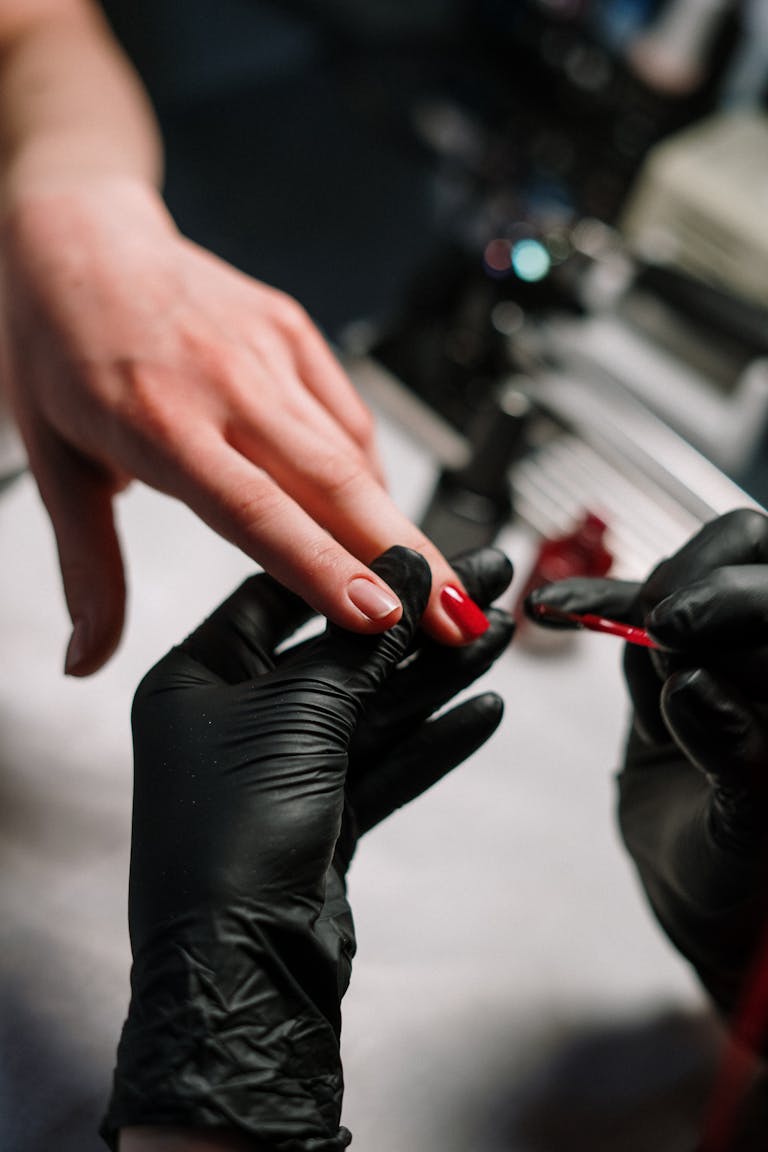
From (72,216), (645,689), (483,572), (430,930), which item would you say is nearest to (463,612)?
(483,572)

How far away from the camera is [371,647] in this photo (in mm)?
679

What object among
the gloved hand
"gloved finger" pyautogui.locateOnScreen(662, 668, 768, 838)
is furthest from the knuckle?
"gloved finger" pyautogui.locateOnScreen(662, 668, 768, 838)

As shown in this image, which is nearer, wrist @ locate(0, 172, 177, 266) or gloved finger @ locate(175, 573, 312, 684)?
gloved finger @ locate(175, 573, 312, 684)

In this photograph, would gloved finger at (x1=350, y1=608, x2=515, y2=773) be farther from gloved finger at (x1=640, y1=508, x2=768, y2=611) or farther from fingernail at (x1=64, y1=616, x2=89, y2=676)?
fingernail at (x1=64, y1=616, x2=89, y2=676)

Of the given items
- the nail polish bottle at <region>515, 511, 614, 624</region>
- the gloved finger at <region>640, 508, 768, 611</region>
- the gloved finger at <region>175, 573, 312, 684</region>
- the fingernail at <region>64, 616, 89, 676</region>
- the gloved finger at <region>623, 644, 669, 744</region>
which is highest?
the gloved finger at <region>640, 508, 768, 611</region>

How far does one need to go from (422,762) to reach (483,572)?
173 millimetres

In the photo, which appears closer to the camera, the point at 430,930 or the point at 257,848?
the point at 257,848

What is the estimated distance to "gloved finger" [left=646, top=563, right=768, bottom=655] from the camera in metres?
0.64

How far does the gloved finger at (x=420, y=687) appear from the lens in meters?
0.73

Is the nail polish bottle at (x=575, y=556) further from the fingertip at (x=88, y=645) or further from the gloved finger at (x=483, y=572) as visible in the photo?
the fingertip at (x=88, y=645)

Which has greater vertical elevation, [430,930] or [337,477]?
[337,477]

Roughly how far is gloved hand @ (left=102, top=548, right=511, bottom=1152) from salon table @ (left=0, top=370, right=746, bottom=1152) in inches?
4.7

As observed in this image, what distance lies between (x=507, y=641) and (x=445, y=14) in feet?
7.44

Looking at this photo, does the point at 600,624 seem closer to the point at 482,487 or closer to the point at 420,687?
the point at 420,687
